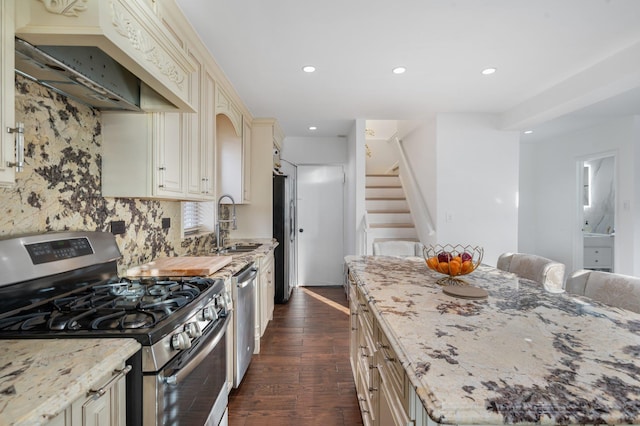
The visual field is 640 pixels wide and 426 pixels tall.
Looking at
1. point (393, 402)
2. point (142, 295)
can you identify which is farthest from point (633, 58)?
point (142, 295)

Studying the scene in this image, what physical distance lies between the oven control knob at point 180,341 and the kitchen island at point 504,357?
28.4 inches

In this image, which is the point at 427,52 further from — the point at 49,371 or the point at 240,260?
the point at 49,371

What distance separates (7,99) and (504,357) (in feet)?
4.98

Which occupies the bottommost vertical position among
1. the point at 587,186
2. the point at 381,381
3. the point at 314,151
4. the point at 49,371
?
the point at 381,381

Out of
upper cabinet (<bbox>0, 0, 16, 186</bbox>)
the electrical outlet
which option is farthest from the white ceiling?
the electrical outlet

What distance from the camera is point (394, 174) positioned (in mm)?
5496

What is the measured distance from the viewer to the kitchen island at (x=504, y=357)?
58cm

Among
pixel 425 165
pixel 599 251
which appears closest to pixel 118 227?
pixel 425 165

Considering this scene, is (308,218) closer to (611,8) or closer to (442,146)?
(442,146)

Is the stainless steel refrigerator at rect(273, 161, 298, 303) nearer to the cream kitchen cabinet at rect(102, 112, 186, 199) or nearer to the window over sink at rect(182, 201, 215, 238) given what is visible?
the window over sink at rect(182, 201, 215, 238)

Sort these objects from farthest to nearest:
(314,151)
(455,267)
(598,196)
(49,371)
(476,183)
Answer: (598,196) → (314,151) → (476,183) → (455,267) → (49,371)

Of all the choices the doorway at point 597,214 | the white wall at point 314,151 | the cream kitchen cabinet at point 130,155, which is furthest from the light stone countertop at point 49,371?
the doorway at point 597,214

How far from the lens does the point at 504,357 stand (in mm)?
763

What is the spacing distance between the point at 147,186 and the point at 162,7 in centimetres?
99
